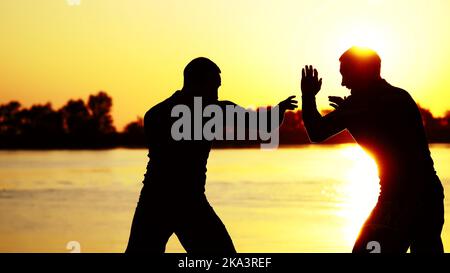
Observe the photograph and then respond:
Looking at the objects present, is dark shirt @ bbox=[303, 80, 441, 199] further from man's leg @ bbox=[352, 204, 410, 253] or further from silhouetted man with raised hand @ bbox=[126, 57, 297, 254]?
silhouetted man with raised hand @ bbox=[126, 57, 297, 254]

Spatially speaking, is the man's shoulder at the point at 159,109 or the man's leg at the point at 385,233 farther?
the man's shoulder at the point at 159,109

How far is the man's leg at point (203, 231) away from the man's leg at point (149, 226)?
166mm

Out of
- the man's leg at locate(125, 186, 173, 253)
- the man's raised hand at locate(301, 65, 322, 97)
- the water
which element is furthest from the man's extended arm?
the water

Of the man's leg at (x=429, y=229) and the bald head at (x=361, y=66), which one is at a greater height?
the bald head at (x=361, y=66)

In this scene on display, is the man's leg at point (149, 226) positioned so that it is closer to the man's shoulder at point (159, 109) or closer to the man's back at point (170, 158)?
the man's back at point (170, 158)

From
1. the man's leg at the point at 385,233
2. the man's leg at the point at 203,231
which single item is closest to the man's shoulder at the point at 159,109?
the man's leg at the point at 203,231

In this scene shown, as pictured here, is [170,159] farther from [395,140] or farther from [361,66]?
[395,140]

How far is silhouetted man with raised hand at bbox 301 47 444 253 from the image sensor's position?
25.2 feet

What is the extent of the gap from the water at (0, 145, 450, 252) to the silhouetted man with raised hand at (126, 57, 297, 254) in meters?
10.6

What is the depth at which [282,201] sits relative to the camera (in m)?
30.7

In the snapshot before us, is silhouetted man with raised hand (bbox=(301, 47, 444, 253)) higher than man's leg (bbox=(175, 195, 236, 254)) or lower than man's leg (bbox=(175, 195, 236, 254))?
higher

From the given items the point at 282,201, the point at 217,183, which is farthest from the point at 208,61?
the point at 217,183

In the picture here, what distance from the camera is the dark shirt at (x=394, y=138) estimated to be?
7.68 m

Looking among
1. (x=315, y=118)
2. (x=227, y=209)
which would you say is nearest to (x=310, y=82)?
(x=315, y=118)
